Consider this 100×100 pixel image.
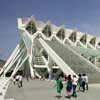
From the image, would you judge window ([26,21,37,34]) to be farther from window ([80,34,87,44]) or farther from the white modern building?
window ([80,34,87,44])

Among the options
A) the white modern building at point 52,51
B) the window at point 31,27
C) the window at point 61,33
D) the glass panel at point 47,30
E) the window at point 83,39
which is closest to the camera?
the white modern building at point 52,51

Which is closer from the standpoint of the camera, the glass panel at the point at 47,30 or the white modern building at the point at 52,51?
the white modern building at the point at 52,51

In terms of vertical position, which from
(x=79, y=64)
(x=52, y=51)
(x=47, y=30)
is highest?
(x=47, y=30)

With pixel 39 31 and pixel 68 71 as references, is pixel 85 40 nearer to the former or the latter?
pixel 39 31

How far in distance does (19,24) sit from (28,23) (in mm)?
2020

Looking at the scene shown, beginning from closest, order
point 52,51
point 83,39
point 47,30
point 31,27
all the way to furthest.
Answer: point 52,51, point 31,27, point 47,30, point 83,39

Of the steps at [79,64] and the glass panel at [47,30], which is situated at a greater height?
the glass panel at [47,30]

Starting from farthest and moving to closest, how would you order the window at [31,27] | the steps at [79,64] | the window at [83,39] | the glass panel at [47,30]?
the window at [83,39] < the glass panel at [47,30] < the window at [31,27] < the steps at [79,64]

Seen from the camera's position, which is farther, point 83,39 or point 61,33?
point 83,39

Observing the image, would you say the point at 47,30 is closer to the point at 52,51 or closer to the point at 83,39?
the point at 83,39

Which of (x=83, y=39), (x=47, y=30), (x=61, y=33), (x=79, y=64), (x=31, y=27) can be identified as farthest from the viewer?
(x=83, y=39)

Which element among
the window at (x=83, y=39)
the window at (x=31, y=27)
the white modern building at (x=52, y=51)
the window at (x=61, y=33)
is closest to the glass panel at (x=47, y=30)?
the white modern building at (x=52, y=51)

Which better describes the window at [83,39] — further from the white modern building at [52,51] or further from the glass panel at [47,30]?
the glass panel at [47,30]

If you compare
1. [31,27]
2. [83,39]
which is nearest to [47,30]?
[31,27]
